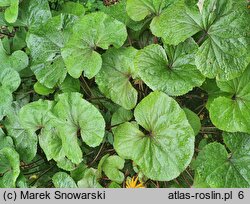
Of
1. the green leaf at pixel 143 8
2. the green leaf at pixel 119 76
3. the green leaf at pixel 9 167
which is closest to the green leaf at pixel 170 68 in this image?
the green leaf at pixel 119 76

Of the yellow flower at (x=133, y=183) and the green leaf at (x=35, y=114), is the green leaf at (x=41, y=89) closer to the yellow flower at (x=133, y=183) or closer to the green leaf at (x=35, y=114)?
the green leaf at (x=35, y=114)

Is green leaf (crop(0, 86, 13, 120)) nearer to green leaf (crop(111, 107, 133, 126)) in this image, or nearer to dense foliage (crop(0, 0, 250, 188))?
dense foliage (crop(0, 0, 250, 188))

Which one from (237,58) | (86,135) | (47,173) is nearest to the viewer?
(237,58)

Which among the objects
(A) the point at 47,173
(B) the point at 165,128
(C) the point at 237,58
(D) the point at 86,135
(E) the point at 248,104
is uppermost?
(C) the point at 237,58

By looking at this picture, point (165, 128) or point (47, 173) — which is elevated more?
point (165, 128)

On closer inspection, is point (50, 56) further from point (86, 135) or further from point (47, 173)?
point (47, 173)

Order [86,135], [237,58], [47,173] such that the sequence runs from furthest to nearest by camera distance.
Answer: [47,173], [86,135], [237,58]
